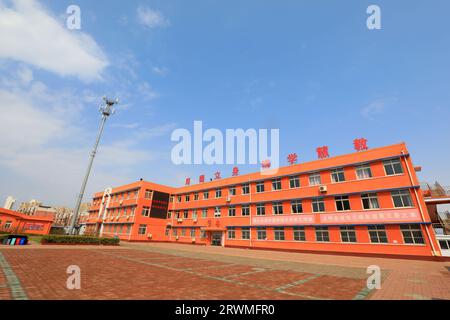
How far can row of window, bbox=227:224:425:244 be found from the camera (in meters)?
16.2

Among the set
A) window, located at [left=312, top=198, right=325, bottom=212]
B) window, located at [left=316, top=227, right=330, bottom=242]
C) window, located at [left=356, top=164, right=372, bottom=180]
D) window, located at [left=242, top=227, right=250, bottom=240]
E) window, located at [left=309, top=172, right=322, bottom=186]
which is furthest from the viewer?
window, located at [left=242, top=227, right=250, bottom=240]

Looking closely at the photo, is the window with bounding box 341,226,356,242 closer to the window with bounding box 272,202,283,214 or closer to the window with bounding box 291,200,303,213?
the window with bounding box 291,200,303,213

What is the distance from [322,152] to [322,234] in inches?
334

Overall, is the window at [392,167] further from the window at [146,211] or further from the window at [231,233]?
the window at [146,211]

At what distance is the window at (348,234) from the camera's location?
18831 mm

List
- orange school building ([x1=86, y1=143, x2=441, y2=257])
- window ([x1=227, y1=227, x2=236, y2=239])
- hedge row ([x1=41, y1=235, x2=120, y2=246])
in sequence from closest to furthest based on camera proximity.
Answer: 1. orange school building ([x1=86, y1=143, x2=441, y2=257])
2. hedge row ([x1=41, y1=235, x2=120, y2=246])
3. window ([x1=227, y1=227, x2=236, y2=239])

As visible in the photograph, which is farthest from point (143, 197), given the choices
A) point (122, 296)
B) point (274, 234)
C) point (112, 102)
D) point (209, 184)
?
point (122, 296)

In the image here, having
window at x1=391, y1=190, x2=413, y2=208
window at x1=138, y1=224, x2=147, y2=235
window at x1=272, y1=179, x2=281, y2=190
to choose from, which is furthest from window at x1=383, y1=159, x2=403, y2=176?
window at x1=138, y1=224, x2=147, y2=235

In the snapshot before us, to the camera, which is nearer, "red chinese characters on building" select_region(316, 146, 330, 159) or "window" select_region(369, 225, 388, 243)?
"window" select_region(369, 225, 388, 243)

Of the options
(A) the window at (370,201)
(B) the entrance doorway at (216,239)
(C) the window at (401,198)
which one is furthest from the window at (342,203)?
(B) the entrance doorway at (216,239)

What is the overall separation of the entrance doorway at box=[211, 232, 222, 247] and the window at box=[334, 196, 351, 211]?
16.2 m

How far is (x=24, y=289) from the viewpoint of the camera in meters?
5.09
